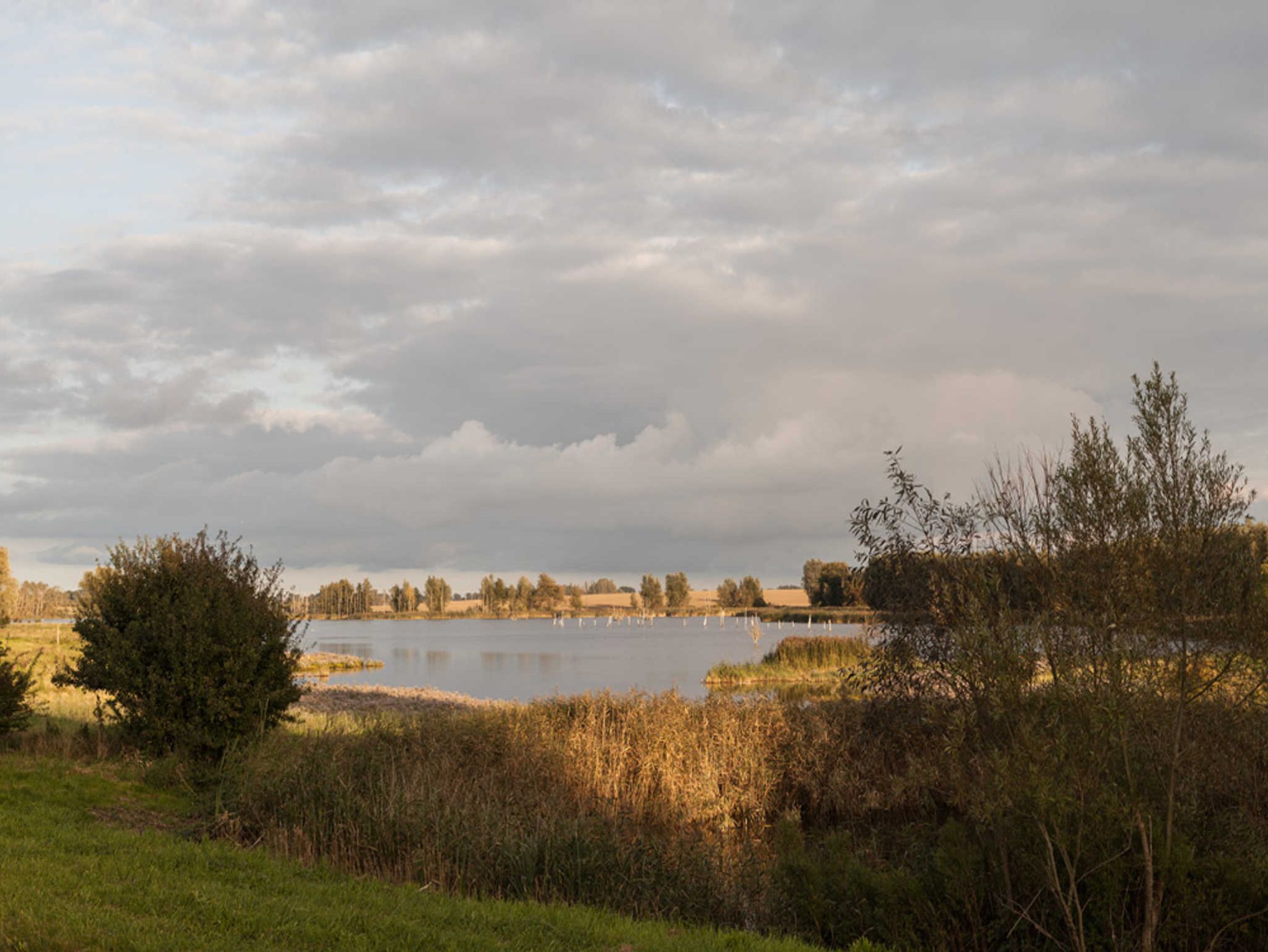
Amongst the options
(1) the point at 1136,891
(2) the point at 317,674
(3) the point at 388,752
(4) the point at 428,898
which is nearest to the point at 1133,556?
(1) the point at 1136,891

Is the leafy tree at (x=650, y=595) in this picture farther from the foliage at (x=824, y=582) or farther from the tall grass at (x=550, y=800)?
the tall grass at (x=550, y=800)

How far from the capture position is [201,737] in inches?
610

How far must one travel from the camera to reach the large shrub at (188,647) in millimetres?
15516

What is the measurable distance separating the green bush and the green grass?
5.97 metres

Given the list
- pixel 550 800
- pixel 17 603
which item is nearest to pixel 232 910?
pixel 550 800

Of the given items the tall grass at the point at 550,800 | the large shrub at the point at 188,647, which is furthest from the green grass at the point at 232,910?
the large shrub at the point at 188,647

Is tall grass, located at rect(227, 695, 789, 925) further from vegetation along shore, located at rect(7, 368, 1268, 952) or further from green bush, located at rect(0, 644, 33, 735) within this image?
green bush, located at rect(0, 644, 33, 735)

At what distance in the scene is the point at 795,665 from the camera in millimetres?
41688

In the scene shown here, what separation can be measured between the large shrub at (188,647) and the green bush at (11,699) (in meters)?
0.84

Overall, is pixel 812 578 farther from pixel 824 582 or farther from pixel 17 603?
pixel 17 603

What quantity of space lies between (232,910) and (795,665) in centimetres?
3569

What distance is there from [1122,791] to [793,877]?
3.48 m

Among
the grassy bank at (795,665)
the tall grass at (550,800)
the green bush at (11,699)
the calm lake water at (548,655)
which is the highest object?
the green bush at (11,699)

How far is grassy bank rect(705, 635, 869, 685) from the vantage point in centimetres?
3991
